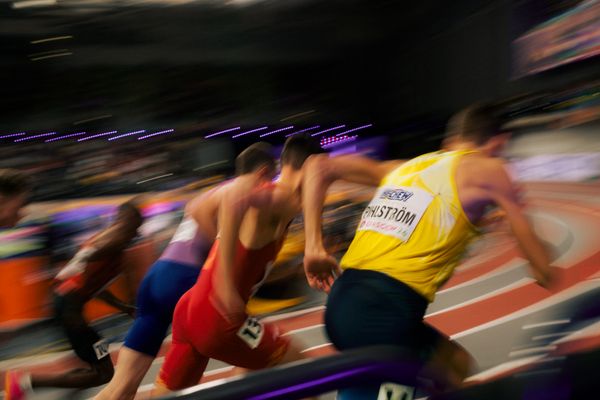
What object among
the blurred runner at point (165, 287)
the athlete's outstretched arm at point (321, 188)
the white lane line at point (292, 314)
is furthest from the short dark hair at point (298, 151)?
the white lane line at point (292, 314)

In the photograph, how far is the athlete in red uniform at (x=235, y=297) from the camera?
3.10m

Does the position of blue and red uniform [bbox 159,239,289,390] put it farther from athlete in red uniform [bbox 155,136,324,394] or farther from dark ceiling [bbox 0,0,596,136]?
dark ceiling [bbox 0,0,596,136]

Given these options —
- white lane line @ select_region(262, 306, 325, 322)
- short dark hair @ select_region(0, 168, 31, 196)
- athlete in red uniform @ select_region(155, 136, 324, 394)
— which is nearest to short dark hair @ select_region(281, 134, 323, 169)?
athlete in red uniform @ select_region(155, 136, 324, 394)

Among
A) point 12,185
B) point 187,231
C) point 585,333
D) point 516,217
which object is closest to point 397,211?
point 516,217

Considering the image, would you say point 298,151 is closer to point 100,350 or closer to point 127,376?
point 127,376

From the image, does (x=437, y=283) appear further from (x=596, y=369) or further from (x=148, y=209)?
(x=148, y=209)

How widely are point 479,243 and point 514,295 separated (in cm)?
357

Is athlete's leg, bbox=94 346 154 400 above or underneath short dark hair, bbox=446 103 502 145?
underneath

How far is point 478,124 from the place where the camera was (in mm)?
2801

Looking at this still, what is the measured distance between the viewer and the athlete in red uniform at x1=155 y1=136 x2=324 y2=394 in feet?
10.2

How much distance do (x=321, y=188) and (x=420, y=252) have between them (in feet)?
2.05

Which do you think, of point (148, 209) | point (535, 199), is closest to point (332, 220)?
point (148, 209)

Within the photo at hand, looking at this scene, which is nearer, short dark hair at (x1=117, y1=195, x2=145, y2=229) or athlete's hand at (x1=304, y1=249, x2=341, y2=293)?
athlete's hand at (x1=304, y1=249, x2=341, y2=293)

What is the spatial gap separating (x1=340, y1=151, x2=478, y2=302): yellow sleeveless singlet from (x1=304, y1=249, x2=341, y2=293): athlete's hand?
289 millimetres
